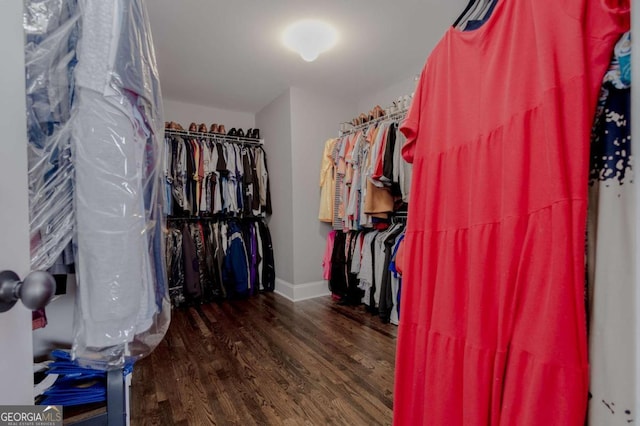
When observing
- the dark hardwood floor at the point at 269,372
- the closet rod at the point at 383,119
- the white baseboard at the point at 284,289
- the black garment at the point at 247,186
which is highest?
the closet rod at the point at 383,119

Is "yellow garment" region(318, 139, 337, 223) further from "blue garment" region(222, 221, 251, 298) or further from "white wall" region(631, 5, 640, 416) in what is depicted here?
"white wall" region(631, 5, 640, 416)

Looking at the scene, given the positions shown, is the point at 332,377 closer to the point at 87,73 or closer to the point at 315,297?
the point at 315,297

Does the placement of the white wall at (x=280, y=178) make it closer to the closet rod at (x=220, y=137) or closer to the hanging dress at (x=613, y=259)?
the closet rod at (x=220, y=137)

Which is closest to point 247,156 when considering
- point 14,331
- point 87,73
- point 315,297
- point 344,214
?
point 344,214

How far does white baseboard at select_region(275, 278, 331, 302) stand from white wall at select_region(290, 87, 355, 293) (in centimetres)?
3

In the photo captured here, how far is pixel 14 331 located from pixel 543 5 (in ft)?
3.49

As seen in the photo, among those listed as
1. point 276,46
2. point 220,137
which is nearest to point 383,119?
point 276,46

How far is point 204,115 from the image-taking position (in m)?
3.45

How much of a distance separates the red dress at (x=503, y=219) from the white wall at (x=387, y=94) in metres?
2.14

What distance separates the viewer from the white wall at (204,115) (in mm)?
3273

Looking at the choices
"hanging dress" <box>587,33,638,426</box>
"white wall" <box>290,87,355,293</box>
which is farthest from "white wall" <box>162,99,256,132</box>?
"hanging dress" <box>587,33,638,426</box>

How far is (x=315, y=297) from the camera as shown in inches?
121

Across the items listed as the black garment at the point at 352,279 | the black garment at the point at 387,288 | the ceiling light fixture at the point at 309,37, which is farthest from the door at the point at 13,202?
the black garment at the point at 352,279

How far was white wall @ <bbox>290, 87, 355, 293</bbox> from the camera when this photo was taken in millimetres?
3020
